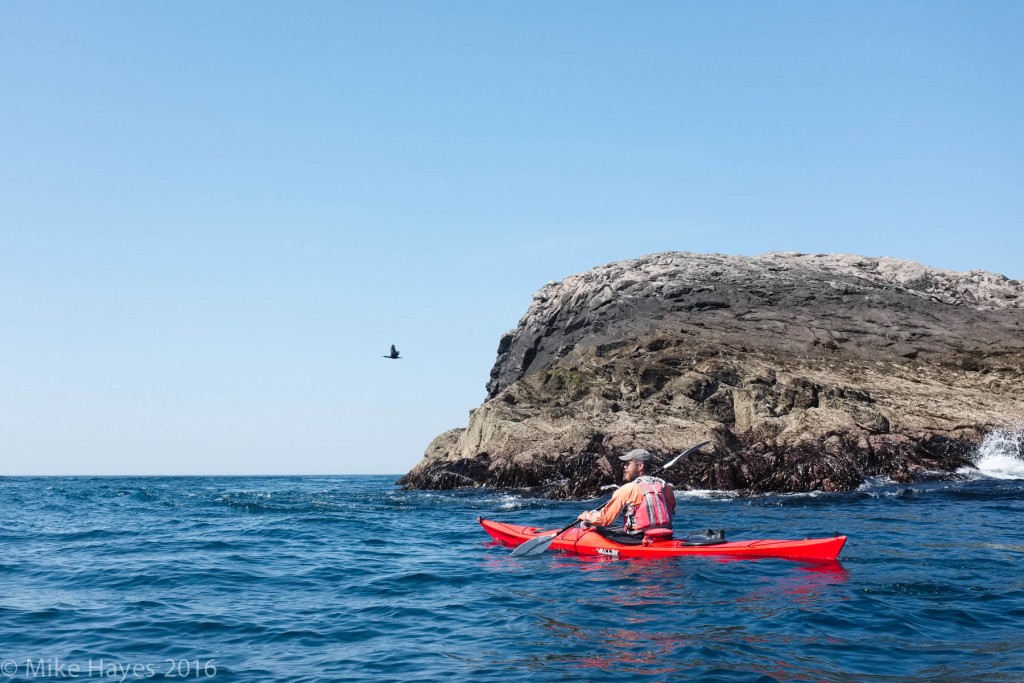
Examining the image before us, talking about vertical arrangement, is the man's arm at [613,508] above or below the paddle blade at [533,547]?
above

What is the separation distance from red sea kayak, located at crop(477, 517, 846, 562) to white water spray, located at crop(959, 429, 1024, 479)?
51.6 feet

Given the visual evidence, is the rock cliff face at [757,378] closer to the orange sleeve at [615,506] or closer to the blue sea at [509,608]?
the blue sea at [509,608]

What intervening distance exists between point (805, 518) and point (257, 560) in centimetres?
1077

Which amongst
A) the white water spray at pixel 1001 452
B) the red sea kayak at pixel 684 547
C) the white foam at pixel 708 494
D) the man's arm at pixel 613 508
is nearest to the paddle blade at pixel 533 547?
the red sea kayak at pixel 684 547

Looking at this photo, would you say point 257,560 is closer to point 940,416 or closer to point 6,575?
point 6,575

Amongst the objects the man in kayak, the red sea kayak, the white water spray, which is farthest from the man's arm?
the white water spray

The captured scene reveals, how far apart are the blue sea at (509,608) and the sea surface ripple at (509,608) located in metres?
0.04

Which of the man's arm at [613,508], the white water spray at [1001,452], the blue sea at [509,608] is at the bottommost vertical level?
the blue sea at [509,608]

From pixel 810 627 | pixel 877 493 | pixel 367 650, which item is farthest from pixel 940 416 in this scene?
pixel 367 650

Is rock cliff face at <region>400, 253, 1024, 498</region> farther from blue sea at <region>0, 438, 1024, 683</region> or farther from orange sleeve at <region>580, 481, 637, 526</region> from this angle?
orange sleeve at <region>580, 481, 637, 526</region>

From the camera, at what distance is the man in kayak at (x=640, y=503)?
474 inches

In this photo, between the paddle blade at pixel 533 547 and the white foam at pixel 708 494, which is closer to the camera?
the paddle blade at pixel 533 547

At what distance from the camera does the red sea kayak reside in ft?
35.0

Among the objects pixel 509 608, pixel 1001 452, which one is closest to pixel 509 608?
pixel 509 608
